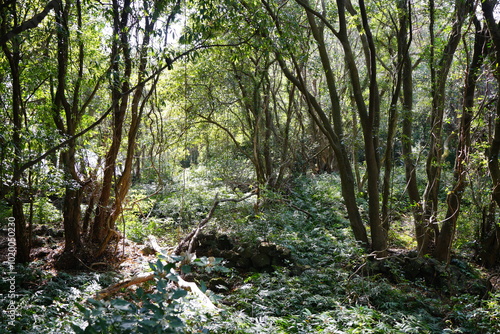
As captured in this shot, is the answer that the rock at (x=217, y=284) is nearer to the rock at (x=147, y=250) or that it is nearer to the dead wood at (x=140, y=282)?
the dead wood at (x=140, y=282)

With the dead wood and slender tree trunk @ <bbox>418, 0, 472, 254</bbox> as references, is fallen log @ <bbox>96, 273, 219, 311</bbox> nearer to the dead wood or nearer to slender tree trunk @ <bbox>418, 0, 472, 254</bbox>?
the dead wood

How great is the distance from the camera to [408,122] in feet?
29.2

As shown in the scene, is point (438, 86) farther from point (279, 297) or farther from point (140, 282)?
point (140, 282)

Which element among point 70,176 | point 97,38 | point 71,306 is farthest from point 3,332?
point 97,38

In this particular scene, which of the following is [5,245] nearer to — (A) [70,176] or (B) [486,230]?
(A) [70,176]

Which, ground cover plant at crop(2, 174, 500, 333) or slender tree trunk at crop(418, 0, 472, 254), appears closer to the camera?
ground cover plant at crop(2, 174, 500, 333)

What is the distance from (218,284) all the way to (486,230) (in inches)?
264

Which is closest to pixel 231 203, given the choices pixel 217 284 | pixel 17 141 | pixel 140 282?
pixel 217 284

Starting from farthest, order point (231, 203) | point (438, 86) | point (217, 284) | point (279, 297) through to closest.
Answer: point (231, 203) < point (438, 86) < point (217, 284) < point (279, 297)

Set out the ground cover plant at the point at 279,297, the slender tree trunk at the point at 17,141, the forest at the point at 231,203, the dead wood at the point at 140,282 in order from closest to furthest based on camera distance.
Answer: the ground cover plant at the point at 279,297
the dead wood at the point at 140,282
the forest at the point at 231,203
the slender tree trunk at the point at 17,141

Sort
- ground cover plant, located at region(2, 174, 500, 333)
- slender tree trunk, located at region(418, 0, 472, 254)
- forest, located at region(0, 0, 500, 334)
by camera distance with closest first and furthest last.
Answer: ground cover plant, located at region(2, 174, 500, 333)
forest, located at region(0, 0, 500, 334)
slender tree trunk, located at region(418, 0, 472, 254)

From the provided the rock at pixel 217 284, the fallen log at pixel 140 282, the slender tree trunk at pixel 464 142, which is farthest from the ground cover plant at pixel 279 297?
the slender tree trunk at pixel 464 142

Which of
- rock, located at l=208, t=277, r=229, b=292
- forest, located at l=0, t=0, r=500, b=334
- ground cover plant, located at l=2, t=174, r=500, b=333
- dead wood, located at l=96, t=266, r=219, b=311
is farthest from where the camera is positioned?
rock, located at l=208, t=277, r=229, b=292

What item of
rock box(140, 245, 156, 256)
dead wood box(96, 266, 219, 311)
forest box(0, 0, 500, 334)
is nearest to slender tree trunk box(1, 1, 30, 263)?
forest box(0, 0, 500, 334)
